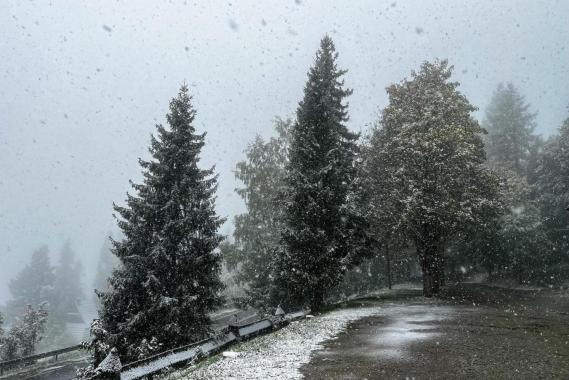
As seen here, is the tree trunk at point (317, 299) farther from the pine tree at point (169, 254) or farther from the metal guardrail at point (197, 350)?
the pine tree at point (169, 254)

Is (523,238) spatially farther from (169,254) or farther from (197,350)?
(197,350)

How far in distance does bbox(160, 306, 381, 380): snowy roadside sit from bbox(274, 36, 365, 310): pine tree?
5286 millimetres

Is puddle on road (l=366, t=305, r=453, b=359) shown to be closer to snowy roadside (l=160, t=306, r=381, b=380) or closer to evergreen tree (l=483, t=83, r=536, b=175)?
snowy roadside (l=160, t=306, r=381, b=380)

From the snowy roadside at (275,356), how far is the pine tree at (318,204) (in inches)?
208

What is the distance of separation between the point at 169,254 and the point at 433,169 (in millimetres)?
16356

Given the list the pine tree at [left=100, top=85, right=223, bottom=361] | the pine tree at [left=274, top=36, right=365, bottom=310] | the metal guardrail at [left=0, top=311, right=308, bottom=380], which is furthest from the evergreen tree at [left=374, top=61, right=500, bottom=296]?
the pine tree at [left=100, top=85, right=223, bottom=361]

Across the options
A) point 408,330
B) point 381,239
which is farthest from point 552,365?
point 381,239

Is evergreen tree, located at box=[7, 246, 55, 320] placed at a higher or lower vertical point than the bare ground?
higher

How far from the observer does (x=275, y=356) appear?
35.3 ft

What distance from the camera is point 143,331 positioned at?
1706 centimetres

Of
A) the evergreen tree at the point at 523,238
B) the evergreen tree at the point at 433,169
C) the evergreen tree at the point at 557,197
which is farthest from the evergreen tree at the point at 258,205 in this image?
the evergreen tree at the point at 557,197

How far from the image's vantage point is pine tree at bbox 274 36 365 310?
853 inches

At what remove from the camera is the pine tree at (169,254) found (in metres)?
16.9

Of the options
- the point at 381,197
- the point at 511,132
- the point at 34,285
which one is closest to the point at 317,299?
the point at 381,197
